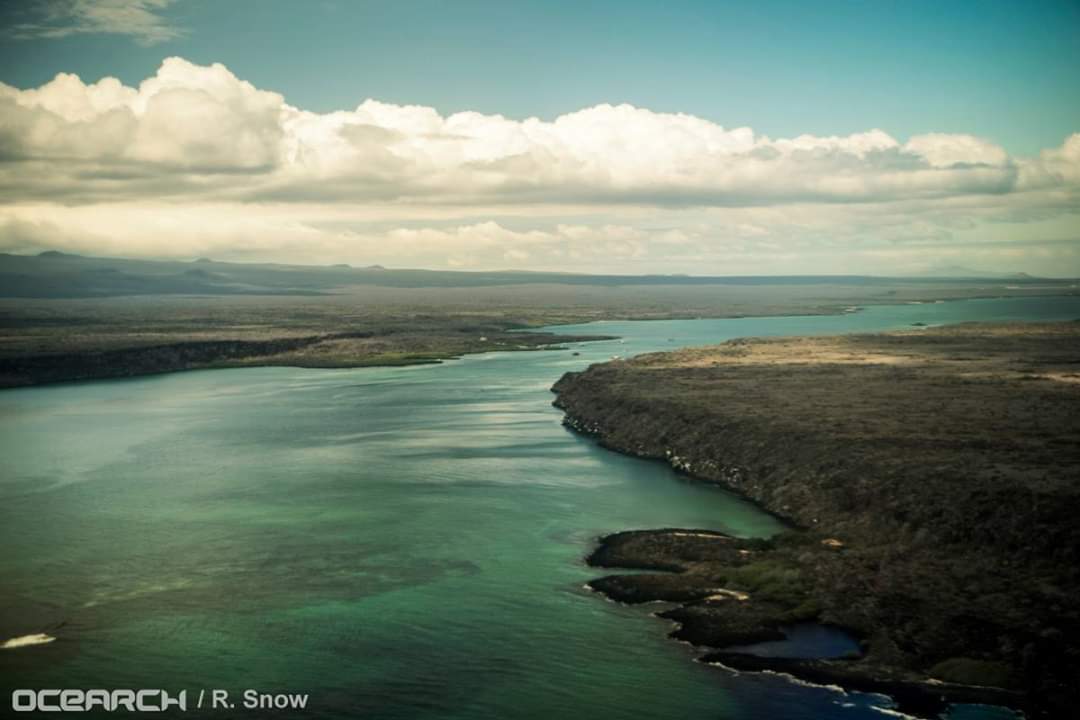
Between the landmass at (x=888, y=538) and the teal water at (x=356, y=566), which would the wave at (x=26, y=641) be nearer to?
the teal water at (x=356, y=566)

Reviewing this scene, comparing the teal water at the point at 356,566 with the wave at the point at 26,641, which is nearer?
the teal water at the point at 356,566

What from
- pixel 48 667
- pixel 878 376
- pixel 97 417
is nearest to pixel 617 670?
pixel 48 667

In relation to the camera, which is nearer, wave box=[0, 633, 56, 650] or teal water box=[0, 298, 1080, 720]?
teal water box=[0, 298, 1080, 720]

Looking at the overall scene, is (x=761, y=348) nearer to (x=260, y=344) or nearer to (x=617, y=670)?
(x=260, y=344)

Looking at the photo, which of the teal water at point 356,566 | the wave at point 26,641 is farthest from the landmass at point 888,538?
the wave at point 26,641

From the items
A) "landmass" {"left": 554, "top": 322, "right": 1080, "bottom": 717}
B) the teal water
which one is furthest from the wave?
"landmass" {"left": 554, "top": 322, "right": 1080, "bottom": 717}

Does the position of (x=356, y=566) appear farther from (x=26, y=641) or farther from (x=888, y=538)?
(x=888, y=538)

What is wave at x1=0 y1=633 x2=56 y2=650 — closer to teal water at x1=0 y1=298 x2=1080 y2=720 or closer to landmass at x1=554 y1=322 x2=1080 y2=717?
teal water at x1=0 y1=298 x2=1080 y2=720
